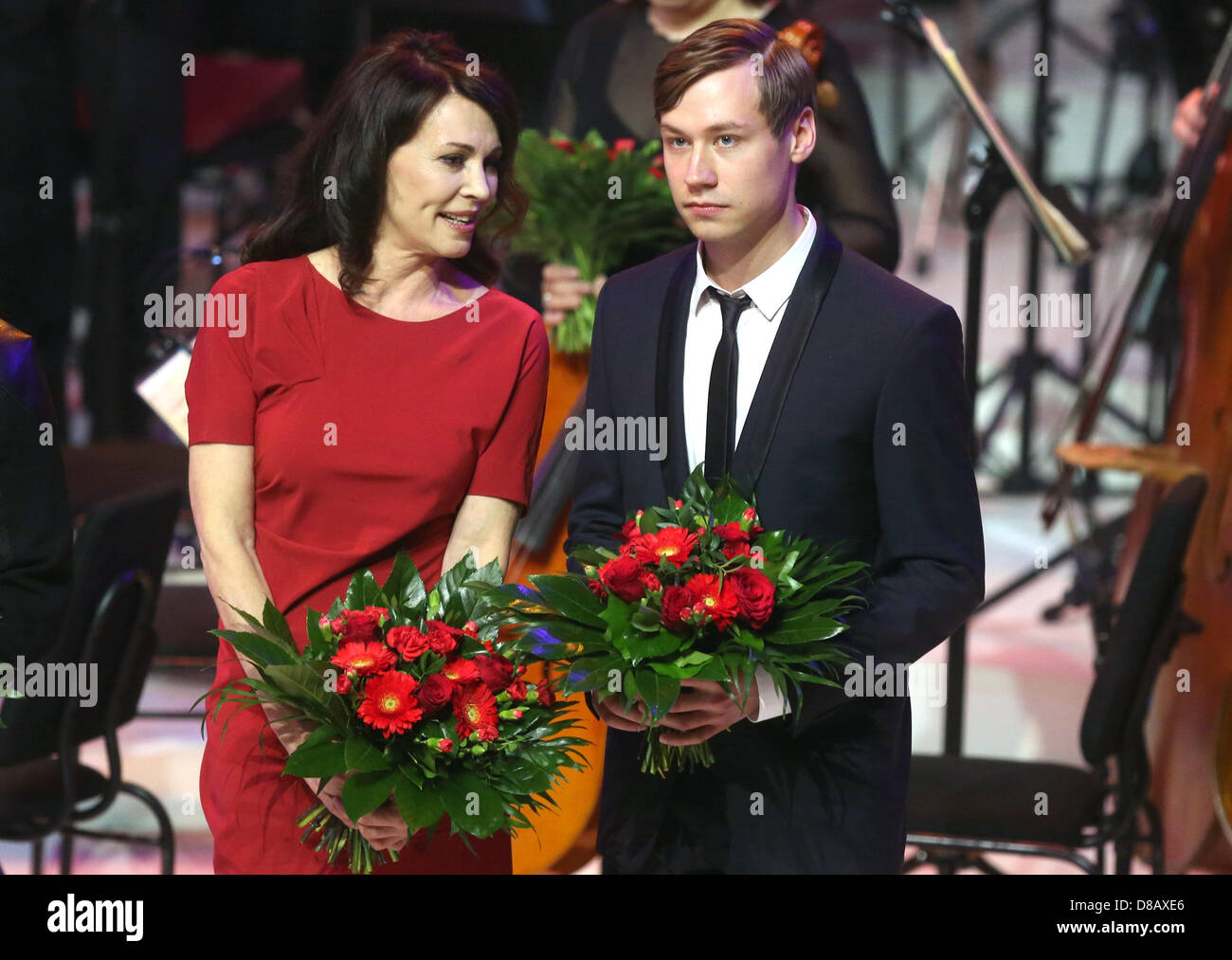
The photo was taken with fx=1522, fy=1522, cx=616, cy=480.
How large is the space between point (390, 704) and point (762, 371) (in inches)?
25.0

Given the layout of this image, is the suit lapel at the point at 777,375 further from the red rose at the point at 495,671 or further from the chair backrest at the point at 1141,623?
the chair backrest at the point at 1141,623

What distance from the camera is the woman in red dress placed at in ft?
6.89

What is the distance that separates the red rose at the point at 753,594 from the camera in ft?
5.72

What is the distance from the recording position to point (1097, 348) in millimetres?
3922

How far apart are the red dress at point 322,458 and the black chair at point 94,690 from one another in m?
0.99

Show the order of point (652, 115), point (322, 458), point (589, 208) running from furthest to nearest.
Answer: point (652, 115) < point (589, 208) < point (322, 458)

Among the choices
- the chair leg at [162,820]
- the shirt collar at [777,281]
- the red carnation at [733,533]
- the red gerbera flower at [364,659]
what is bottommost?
the chair leg at [162,820]

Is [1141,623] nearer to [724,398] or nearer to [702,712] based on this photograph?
[724,398]

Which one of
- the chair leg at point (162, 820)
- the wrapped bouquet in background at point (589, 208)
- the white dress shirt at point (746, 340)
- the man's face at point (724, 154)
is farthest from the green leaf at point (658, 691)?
the chair leg at point (162, 820)

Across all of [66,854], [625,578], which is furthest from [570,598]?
[66,854]

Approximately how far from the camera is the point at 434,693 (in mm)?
1771

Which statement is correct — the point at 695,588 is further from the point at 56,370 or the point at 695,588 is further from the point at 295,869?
the point at 56,370

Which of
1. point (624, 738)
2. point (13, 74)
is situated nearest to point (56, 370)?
point (13, 74)
